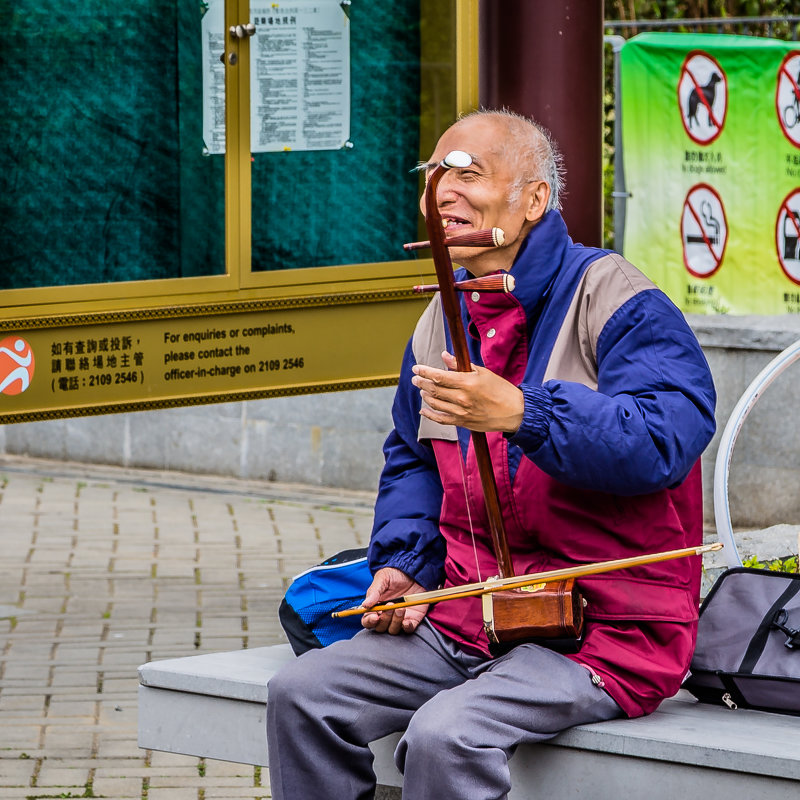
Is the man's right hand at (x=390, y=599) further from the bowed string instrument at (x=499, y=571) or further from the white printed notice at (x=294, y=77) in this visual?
the white printed notice at (x=294, y=77)

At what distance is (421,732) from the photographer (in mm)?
2709

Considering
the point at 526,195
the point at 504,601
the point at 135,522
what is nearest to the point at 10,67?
the point at 135,522

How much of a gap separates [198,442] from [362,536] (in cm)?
169

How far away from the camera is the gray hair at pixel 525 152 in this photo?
302 cm

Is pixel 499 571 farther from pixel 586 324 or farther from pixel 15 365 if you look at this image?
pixel 15 365

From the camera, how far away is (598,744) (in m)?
2.83

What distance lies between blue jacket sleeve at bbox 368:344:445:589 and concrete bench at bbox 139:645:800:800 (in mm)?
337

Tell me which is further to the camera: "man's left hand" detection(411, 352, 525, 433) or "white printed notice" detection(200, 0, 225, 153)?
"white printed notice" detection(200, 0, 225, 153)

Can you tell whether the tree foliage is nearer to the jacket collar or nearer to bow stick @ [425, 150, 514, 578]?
the jacket collar

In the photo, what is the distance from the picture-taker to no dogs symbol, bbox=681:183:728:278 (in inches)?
296

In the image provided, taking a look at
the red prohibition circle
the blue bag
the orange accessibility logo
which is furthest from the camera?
→ the red prohibition circle

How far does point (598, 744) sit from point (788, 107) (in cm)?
510

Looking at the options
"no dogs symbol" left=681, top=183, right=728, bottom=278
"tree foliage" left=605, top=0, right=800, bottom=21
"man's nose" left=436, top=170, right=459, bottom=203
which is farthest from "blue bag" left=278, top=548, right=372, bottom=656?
"tree foliage" left=605, top=0, right=800, bottom=21

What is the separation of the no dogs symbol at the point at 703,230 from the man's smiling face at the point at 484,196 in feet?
15.2
